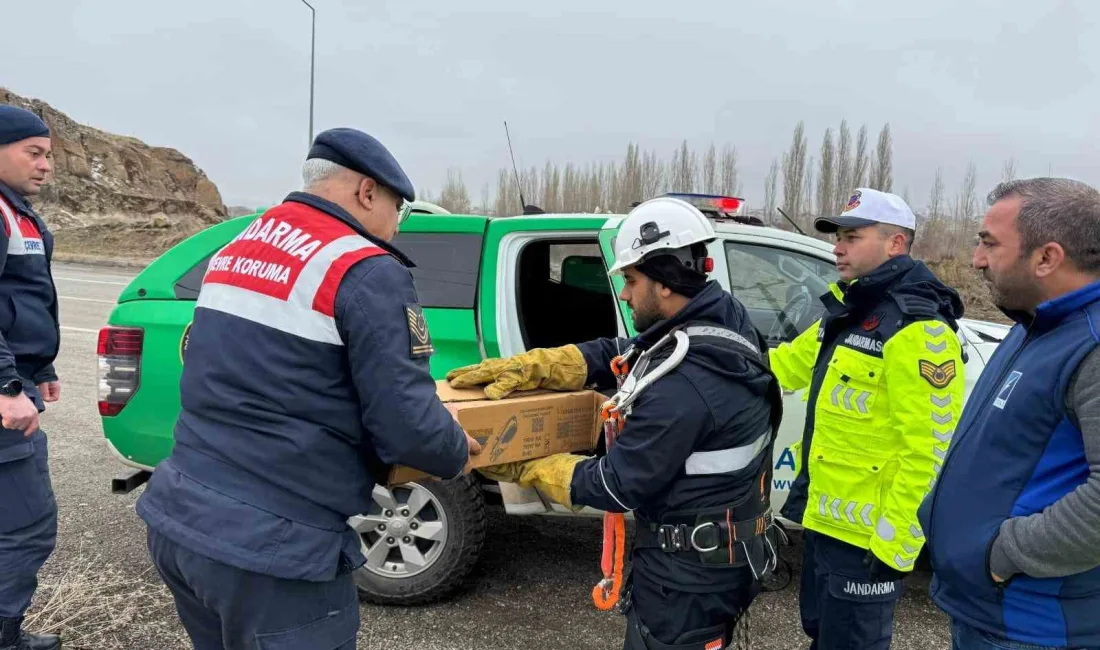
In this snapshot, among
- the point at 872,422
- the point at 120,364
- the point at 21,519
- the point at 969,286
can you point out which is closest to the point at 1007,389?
the point at 872,422

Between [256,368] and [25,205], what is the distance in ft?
5.90

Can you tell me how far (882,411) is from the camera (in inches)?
88.7

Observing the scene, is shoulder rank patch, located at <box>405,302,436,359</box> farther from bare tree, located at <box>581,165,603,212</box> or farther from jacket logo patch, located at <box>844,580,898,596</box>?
bare tree, located at <box>581,165,603,212</box>

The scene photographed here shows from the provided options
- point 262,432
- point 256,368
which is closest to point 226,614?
point 262,432

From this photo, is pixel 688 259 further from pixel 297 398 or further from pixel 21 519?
pixel 21 519

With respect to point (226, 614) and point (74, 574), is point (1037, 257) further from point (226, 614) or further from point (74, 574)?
point (74, 574)

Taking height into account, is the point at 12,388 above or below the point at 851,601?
above

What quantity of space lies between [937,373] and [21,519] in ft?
10.2

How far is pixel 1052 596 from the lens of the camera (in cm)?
149

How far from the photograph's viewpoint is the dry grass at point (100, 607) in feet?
9.68

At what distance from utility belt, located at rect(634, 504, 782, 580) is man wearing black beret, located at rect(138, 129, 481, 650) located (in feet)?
2.14

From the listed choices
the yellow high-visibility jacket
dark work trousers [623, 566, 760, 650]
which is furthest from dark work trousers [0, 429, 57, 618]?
the yellow high-visibility jacket

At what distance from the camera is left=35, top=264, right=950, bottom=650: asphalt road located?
3.03 meters

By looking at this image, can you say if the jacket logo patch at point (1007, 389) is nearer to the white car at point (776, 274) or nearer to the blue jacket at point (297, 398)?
the blue jacket at point (297, 398)
